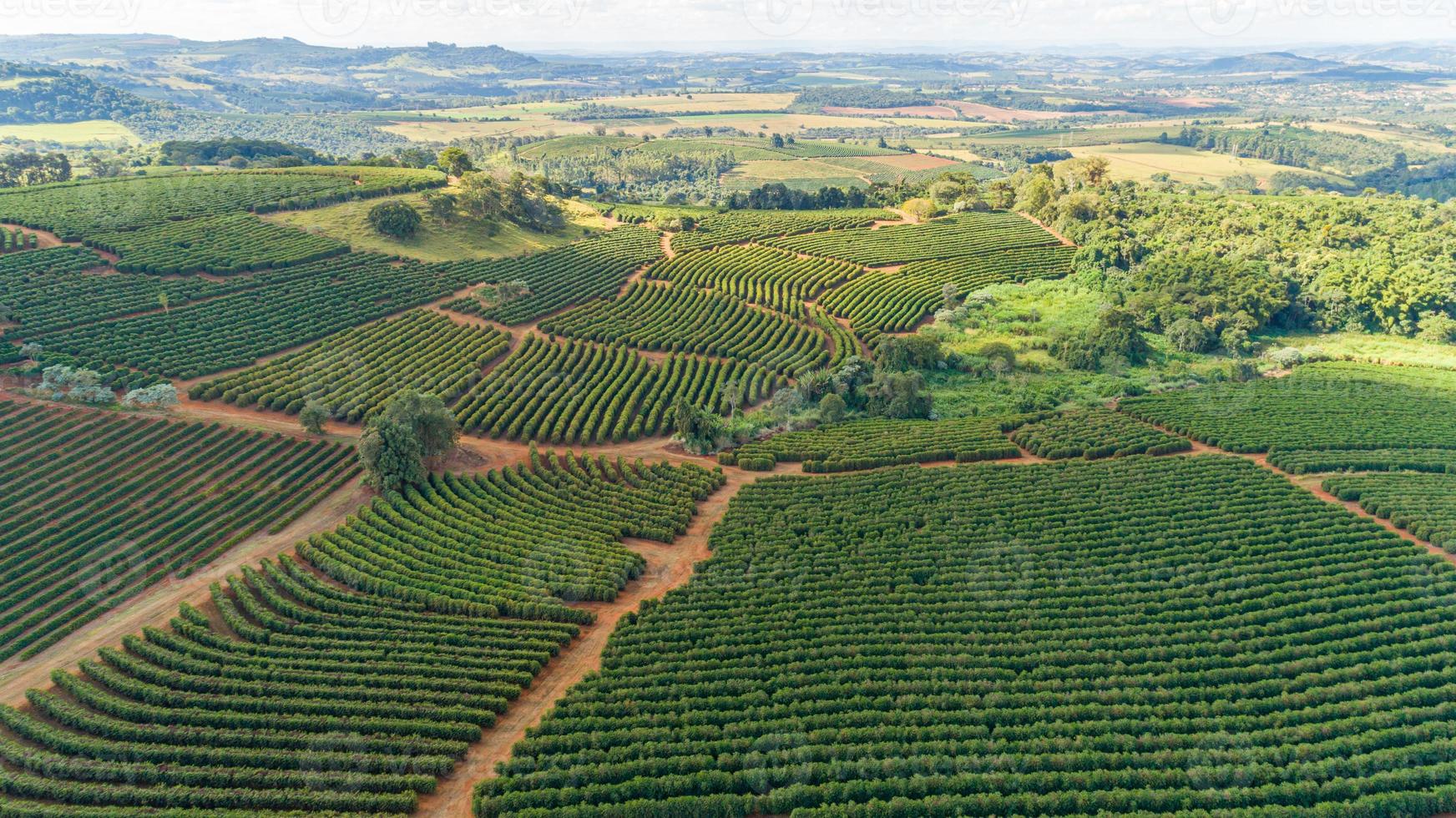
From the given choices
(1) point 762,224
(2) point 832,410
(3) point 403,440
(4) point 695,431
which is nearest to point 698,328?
(2) point 832,410

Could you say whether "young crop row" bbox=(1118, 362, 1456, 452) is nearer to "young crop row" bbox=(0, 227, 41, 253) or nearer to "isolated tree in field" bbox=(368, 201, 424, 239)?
"isolated tree in field" bbox=(368, 201, 424, 239)

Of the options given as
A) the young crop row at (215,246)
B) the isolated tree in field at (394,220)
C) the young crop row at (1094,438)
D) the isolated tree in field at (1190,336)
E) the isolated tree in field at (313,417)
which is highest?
the isolated tree in field at (394,220)

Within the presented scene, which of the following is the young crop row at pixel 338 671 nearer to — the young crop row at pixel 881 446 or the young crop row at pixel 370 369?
the young crop row at pixel 881 446

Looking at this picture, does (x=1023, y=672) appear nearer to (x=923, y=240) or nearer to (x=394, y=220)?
(x=923, y=240)

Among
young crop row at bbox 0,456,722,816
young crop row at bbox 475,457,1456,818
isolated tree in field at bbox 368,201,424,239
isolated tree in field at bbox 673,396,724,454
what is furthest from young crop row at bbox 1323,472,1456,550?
isolated tree in field at bbox 368,201,424,239

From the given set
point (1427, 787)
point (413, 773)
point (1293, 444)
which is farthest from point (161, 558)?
point (1293, 444)

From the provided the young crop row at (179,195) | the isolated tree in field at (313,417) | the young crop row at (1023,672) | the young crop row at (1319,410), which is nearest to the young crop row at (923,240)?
the young crop row at (1319,410)
